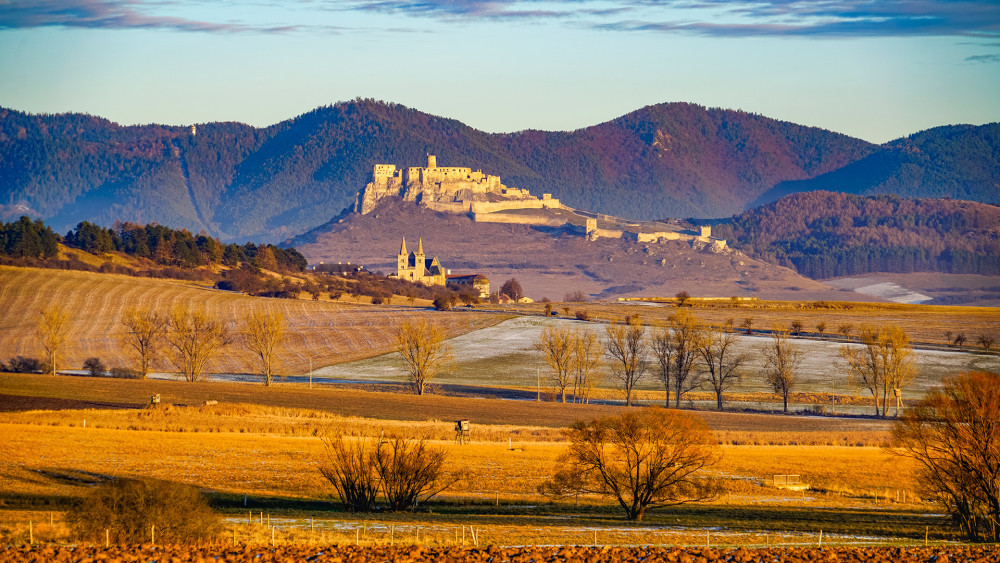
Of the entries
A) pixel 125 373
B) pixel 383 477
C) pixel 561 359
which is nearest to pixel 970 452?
pixel 383 477

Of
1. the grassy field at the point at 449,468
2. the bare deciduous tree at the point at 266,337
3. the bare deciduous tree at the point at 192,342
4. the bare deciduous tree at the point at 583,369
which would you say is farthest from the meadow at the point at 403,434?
the bare deciduous tree at the point at 192,342

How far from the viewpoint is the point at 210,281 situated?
134750 mm

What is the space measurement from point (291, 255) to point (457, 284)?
30972 millimetres

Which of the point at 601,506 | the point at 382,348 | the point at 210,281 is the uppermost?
the point at 210,281

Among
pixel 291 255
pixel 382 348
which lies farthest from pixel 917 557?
pixel 291 255

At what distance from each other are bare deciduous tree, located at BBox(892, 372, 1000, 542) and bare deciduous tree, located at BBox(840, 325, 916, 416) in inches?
1535

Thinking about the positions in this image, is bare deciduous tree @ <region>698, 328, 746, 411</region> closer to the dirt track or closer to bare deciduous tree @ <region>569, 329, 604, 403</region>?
bare deciduous tree @ <region>569, 329, 604, 403</region>

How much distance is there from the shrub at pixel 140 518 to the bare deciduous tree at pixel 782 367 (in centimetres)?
5375

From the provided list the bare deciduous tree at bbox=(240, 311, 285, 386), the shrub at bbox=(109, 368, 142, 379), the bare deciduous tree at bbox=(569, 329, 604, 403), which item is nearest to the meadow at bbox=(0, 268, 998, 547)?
the bare deciduous tree at bbox=(569, 329, 604, 403)

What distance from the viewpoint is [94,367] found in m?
79.8

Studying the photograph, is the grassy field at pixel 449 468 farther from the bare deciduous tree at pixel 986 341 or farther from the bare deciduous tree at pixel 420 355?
the bare deciduous tree at pixel 986 341

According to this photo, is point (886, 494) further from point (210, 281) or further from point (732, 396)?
point (210, 281)

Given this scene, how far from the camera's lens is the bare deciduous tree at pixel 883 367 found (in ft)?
237

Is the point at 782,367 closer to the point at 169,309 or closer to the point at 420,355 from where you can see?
the point at 420,355
